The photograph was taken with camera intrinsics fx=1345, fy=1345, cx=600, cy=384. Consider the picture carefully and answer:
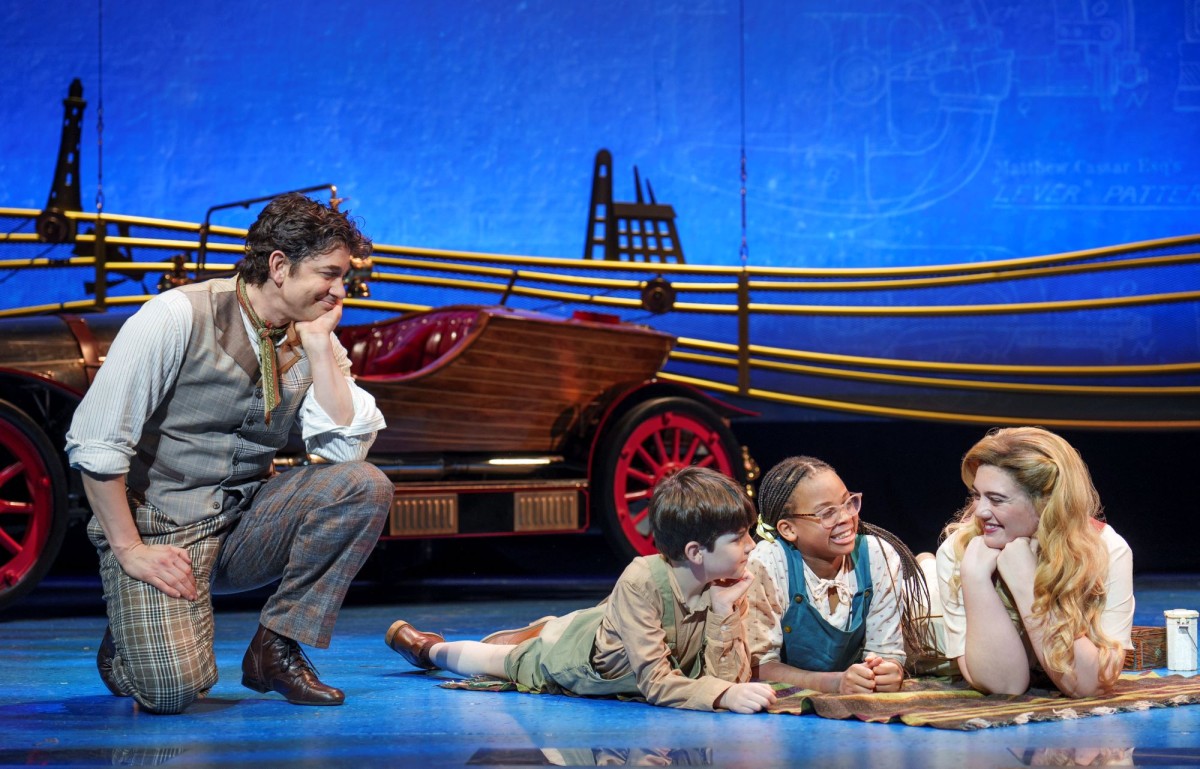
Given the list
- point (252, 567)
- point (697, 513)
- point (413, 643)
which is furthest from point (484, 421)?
point (697, 513)

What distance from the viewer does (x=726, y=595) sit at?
2.61m

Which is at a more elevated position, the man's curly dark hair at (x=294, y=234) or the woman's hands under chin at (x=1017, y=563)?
the man's curly dark hair at (x=294, y=234)

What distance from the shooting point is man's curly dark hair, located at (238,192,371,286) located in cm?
262

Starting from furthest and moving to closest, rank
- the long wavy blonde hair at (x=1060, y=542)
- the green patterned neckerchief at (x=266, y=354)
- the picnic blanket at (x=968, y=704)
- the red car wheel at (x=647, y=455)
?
the red car wheel at (x=647, y=455) < the green patterned neckerchief at (x=266, y=354) < the long wavy blonde hair at (x=1060, y=542) < the picnic blanket at (x=968, y=704)

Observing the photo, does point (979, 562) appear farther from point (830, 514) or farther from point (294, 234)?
point (294, 234)

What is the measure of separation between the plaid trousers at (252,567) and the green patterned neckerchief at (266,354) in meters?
0.18

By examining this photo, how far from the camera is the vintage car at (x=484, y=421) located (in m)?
4.18

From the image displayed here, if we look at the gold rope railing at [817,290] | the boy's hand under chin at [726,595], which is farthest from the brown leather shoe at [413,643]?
the gold rope railing at [817,290]

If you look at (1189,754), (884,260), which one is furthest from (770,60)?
(1189,754)

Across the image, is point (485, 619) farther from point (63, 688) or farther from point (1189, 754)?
point (1189, 754)

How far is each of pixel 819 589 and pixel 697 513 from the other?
14.5 inches

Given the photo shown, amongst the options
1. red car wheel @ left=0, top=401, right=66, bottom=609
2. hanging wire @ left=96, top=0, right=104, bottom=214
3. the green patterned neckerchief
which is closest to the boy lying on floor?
the green patterned neckerchief

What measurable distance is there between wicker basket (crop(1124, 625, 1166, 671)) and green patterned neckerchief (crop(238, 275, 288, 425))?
2000 mm

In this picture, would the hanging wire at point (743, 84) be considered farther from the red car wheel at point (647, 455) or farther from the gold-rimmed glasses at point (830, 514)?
the gold-rimmed glasses at point (830, 514)
